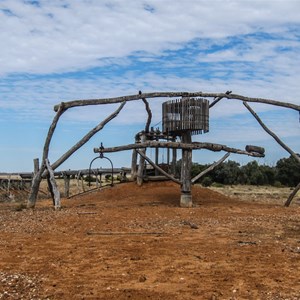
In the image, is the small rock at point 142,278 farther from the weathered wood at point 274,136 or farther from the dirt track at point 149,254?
the weathered wood at point 274,136

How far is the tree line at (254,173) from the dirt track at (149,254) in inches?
1102

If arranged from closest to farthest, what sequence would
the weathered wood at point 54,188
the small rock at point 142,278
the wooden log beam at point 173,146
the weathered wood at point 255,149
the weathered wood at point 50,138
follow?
the small rock at point 142,278 → the weathered wood at point 54,188 → the wooden log beam at point 173,146 → the weathered wood at point 50,138 → the weathered wood at point 255,149

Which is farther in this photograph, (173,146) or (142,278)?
(173,146)

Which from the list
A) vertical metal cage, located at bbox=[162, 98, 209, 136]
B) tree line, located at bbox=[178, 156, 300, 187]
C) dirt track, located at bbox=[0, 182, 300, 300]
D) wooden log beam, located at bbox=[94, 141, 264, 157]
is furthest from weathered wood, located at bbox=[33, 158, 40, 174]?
tree line, located at bbox=[178, 156, 300, 187]

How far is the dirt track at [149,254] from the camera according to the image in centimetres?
690

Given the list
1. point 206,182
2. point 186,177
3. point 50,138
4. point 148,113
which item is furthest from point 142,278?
point 206,182

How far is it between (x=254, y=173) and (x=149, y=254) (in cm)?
3724

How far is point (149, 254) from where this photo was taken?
29.6ft

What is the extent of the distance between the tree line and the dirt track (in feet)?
91.9

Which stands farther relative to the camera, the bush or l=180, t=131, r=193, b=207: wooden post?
the bush

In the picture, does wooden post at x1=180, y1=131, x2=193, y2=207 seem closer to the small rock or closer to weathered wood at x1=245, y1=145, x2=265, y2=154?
weathered wood at x1=245, y1=145, x2=265, y2=154

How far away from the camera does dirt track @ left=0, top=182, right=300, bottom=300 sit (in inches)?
272

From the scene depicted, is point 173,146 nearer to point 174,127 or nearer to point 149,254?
point 174,127

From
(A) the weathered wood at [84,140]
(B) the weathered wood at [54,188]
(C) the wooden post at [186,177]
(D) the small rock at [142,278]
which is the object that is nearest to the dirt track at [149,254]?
(D) the small rock at [142,278]
